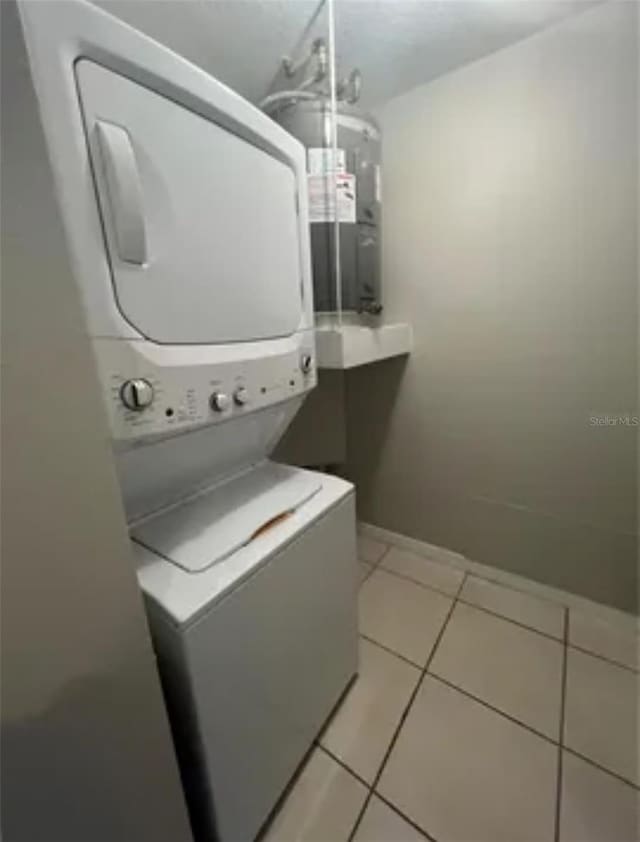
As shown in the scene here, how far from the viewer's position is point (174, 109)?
73 centimetres

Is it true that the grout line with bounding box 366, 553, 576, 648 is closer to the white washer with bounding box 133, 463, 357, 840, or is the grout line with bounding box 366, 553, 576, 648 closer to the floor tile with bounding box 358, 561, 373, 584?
the floor tile with bounding box 358, 561, 373, 584

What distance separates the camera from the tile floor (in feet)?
3.23

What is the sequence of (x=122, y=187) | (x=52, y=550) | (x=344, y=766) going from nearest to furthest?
(x=52, y=550) < (x=122, y=187) < (x=344, y=766)

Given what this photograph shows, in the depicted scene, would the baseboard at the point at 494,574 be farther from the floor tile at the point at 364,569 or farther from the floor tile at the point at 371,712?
the floor tile at the point at 371,712

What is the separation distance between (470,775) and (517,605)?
2.50ft

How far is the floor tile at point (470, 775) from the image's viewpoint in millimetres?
972

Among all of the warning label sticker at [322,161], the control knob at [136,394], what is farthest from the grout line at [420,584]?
the warning label sticker at [322,161]

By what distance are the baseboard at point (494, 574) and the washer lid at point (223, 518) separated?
3.56ft

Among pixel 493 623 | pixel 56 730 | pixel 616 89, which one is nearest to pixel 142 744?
pixel 56 730

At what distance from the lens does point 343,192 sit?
1.25m

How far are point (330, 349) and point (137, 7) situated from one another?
1127 millimetres

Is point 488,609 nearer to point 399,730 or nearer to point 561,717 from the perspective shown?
point 561,717

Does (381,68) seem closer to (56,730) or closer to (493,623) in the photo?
(56,730)

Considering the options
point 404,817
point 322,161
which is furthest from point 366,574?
point 322,161
